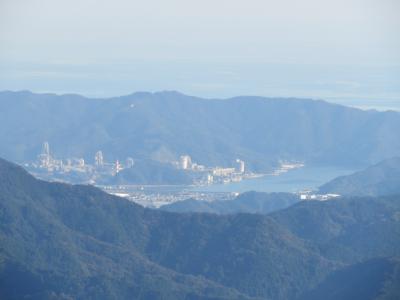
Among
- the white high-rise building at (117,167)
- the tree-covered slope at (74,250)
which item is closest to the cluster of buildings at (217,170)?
the white high-rise building at (117,167)

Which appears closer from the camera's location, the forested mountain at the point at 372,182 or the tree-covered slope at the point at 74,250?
the tree-covered slope at the point at 74,250

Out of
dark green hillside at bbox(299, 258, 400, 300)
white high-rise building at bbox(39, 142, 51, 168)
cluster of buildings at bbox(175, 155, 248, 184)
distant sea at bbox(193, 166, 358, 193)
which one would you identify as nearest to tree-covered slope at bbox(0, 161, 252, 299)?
dark green hillside at bbox(299, 258, 400, 300)

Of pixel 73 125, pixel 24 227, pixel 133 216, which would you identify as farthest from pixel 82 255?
pixel 73 125

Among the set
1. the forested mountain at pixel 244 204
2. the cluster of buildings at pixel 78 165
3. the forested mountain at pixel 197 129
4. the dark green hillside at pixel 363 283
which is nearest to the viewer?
the dark green hillside at pixel 363 283

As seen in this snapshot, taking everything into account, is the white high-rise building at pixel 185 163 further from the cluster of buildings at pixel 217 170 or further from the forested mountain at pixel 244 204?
the forested mountain at pixel 244 204

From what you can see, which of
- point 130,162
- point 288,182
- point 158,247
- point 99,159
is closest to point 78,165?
point 99,159

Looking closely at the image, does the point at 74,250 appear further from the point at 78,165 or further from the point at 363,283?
the point at 78,165

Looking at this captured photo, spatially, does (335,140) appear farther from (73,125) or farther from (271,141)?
(73,125)
